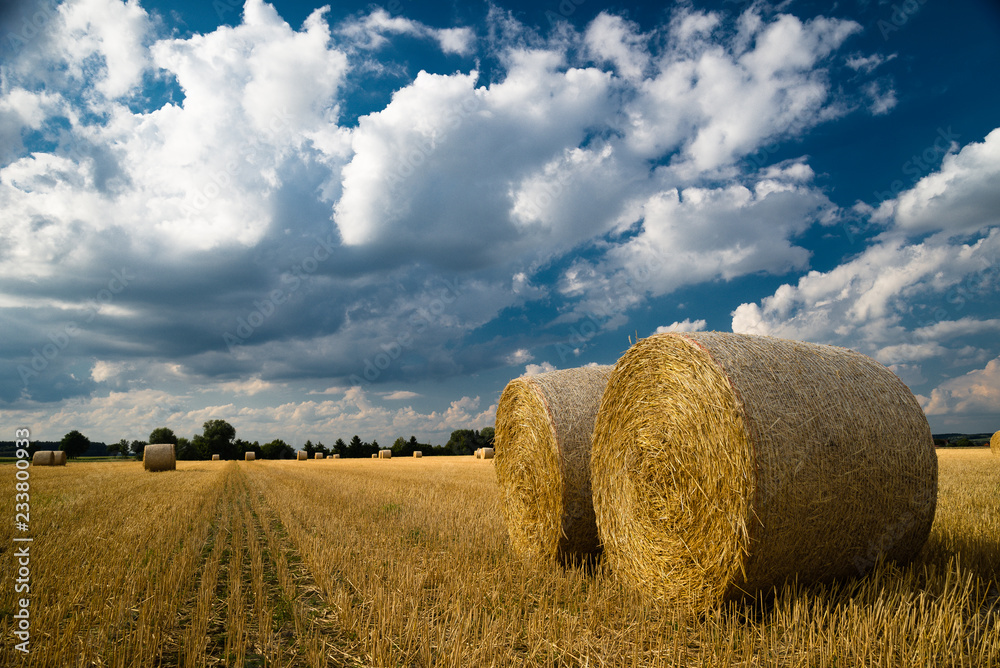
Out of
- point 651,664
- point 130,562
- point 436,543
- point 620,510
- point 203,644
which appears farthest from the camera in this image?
point 436,543

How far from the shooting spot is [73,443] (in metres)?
76.8

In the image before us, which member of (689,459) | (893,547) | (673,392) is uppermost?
(673,392)

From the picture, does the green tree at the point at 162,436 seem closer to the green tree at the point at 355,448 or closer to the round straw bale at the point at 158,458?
the green tree at the point at 355,448

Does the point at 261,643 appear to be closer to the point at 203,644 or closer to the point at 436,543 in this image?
the point at 203,644

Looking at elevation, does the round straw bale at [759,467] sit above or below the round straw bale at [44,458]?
above

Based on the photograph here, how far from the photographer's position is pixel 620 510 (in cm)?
519

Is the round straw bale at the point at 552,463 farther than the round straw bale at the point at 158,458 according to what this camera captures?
No

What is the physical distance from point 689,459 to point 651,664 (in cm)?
160

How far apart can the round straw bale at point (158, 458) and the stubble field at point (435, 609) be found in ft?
77.2

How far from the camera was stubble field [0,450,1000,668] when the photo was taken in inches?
136

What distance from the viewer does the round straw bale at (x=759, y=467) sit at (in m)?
3.86

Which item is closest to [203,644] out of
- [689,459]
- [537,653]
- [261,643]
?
[261,643]

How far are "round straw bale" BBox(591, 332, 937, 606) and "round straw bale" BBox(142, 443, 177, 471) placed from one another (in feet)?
98.9

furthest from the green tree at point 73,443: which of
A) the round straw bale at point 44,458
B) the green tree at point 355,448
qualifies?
the round straw bale at point 44,458
